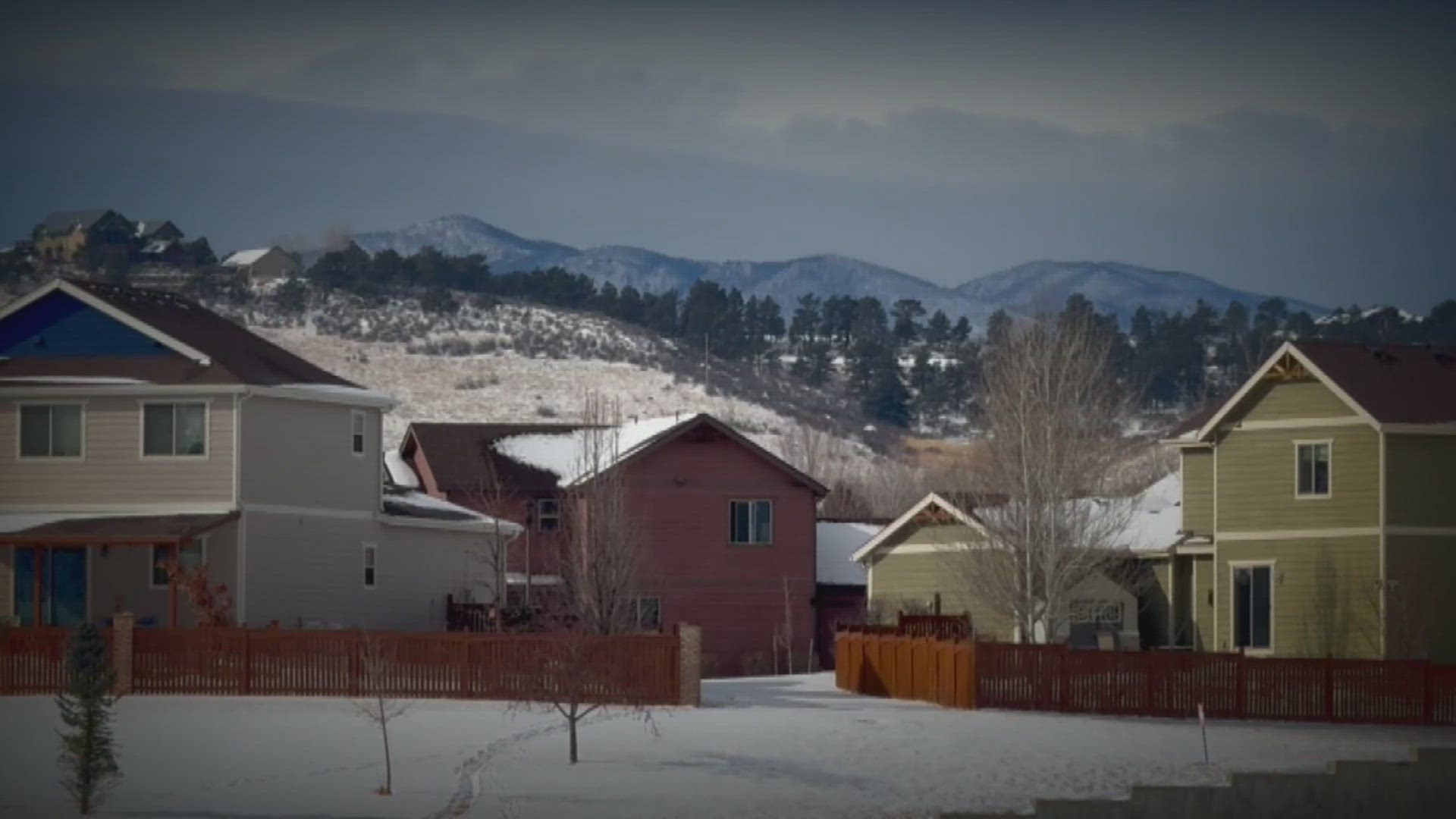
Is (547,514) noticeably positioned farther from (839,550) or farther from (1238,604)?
(1238,604)

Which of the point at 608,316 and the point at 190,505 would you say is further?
the point at 608,316

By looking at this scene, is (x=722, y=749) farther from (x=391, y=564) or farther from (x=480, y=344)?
(x=480, y=344)

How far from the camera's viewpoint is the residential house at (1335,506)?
54.6 metres

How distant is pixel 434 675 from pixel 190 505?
10962 mm

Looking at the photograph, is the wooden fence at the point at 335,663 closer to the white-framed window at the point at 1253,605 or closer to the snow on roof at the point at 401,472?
the white-framed window at the point at 1253,605

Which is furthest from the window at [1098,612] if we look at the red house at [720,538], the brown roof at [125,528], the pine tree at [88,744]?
the pine tree at [88,744]

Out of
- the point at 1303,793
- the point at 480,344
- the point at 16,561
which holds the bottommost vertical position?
the point at 1303,793

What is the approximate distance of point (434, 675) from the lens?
44.7 meters

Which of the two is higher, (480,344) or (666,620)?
(480,344)

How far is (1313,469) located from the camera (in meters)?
56.2

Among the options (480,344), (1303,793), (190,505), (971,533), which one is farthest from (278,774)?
(480,344)

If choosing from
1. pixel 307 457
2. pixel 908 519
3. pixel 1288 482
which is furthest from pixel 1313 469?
pixel 307 457

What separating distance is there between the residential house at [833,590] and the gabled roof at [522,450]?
317 cm

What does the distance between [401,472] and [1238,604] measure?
33.2 meters
